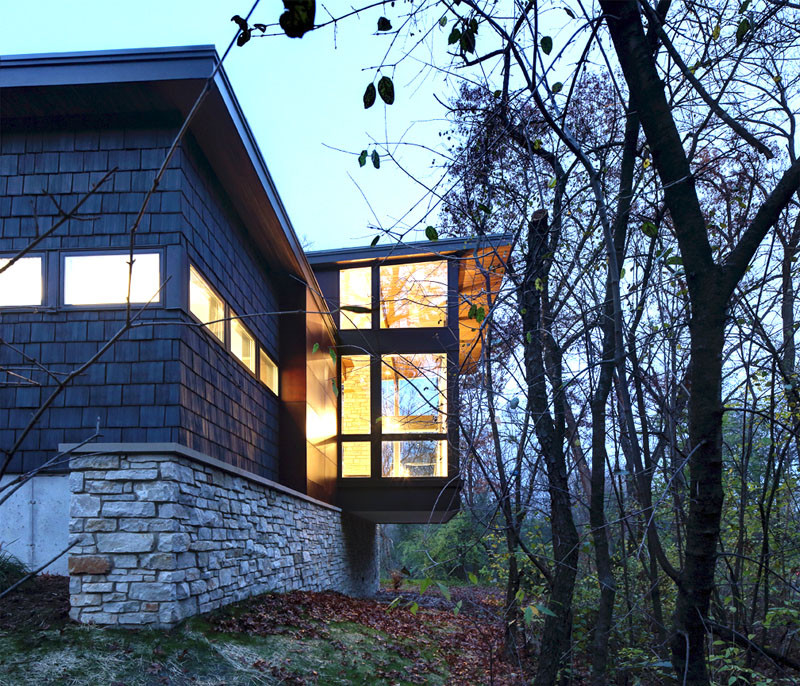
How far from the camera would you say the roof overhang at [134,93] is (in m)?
6.89

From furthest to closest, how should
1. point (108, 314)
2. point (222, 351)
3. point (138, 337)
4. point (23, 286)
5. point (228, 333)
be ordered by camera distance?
point (228, 333)
point (222, 351)
point (23, 286)
point (108, 314)
point (138, 337)

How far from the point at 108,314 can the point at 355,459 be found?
304 inches

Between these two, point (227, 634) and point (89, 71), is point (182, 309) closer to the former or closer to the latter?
point (89, 71)

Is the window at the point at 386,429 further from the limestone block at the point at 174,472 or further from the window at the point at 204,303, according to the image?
the limestone block at the point at 174,472

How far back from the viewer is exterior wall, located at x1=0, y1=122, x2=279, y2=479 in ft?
23.1

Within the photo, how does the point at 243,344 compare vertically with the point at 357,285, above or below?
below

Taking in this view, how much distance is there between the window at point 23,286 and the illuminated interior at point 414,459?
7.83m

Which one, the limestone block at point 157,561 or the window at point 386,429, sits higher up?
the window at point 386,429

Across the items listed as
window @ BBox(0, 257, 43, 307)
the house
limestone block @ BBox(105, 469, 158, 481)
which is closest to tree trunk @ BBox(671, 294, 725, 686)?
the house

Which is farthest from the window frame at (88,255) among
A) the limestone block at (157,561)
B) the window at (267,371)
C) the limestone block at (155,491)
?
the window at (267,371)

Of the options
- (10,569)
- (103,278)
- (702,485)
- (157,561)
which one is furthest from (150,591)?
(702,485)

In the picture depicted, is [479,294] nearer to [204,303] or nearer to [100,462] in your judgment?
[100,462]

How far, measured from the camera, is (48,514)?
712cm

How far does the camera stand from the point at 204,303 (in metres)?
8.05
